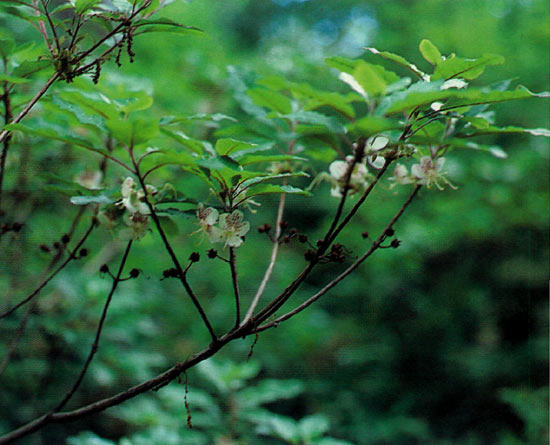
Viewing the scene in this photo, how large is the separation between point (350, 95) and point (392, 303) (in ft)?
11.0

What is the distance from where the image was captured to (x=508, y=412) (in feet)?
11.8

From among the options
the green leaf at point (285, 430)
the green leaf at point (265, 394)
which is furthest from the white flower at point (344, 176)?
the green leaf at point (265, 394)

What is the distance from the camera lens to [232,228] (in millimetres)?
927

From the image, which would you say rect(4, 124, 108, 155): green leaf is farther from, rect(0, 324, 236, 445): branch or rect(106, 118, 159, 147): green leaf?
rect(0, 324, 236, 445): branch

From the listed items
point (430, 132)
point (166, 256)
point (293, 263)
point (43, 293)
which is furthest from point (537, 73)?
point (43, 293)

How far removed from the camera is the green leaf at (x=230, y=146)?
81 centimetres

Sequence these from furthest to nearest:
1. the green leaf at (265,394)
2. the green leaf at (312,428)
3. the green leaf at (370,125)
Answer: the green leaf at (265,394) → the green leaf at (312,428) → the green leaf at (370,125)

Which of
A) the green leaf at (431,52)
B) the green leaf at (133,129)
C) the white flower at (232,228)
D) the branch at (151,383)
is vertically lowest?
the branch at (151,383)

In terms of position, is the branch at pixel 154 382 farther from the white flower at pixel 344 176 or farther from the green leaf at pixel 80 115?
the green leaf at pixel 80 115

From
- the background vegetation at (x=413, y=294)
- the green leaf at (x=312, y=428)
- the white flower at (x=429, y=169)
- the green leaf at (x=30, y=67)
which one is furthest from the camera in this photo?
the background vegetation at (x=413, y=294)

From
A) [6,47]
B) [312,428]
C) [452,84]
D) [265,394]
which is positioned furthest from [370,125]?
[265,394]

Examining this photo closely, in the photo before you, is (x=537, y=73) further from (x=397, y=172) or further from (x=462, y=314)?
(x=397, y=172)

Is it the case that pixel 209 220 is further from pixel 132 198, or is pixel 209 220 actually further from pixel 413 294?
pixel 413 294

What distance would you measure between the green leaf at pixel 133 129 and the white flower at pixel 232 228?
217 mm
